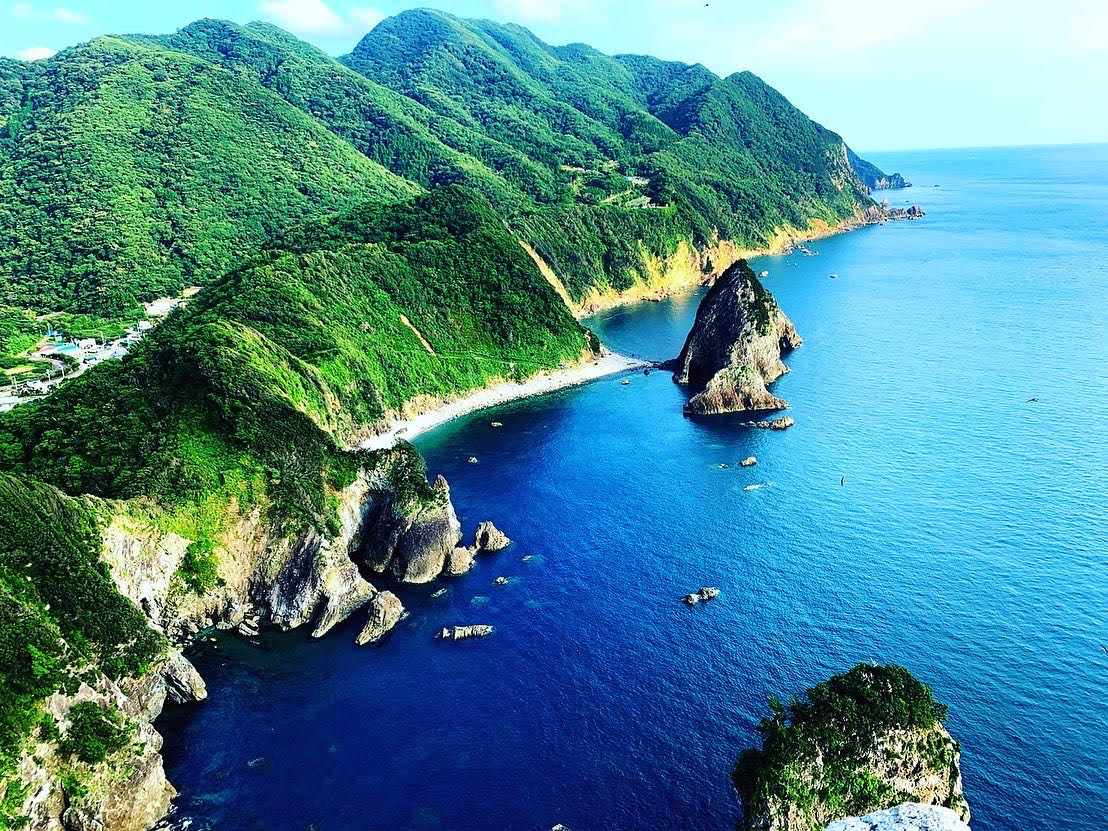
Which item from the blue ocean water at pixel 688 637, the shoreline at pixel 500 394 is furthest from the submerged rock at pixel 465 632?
the shoreline at pixel 500 394

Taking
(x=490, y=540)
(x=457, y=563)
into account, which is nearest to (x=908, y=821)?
(x=457, y=563)

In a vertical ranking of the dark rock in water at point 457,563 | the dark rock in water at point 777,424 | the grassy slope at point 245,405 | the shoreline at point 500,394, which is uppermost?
the grassy slope at point 245,405

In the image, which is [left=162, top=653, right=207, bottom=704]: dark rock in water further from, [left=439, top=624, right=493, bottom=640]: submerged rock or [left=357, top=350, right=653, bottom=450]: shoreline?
[left=357, top=350, right=653, bottom=450]: shoreline

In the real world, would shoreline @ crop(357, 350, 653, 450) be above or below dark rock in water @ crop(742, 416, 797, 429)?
above

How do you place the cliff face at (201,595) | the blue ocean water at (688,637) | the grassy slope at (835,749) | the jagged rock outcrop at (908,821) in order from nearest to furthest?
the jagged rock outcrop at (908,821) < the grassy slope at (835,749) < the cliff face at (201,595) < the blue ocean water at (688,637)

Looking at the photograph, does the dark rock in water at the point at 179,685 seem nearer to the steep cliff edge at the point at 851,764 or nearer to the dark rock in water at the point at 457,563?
the dark rock in water at the point at 457,563

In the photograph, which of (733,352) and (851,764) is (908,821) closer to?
(851,764)

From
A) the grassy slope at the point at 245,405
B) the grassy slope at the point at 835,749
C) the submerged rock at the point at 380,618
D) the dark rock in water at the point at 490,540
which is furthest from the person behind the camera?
the dark rock in water at the point at 490,540

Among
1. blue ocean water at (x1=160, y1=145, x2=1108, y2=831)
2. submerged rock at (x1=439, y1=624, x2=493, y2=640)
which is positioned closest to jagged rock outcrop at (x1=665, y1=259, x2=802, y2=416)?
blue ocean water at (x1=160, y1=145, x2=1108, y2=831)
